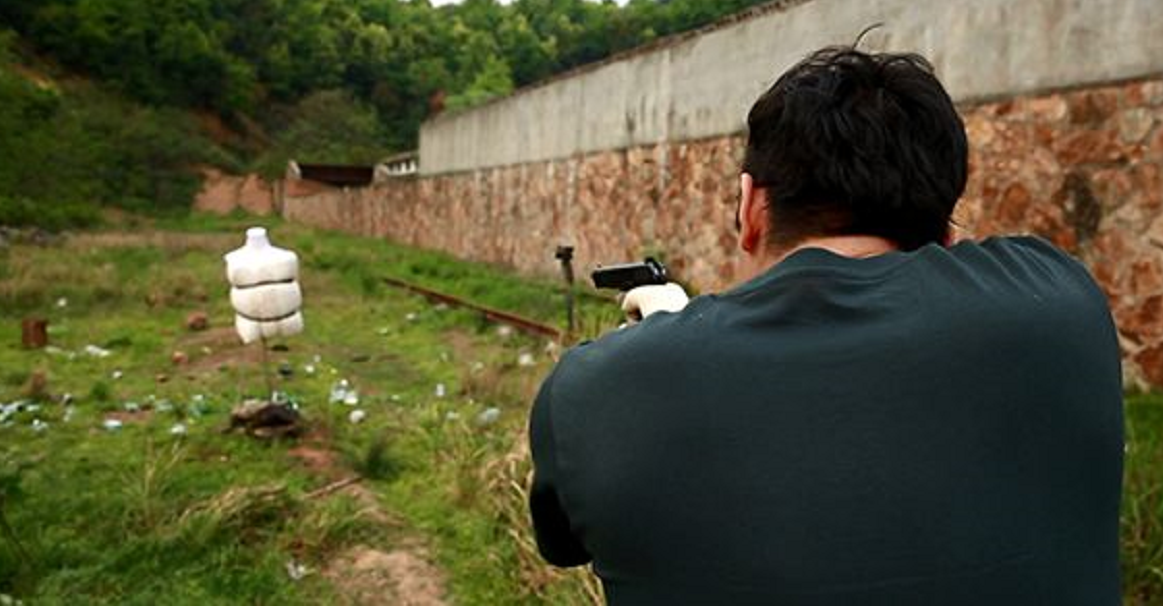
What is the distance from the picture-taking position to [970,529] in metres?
0.90

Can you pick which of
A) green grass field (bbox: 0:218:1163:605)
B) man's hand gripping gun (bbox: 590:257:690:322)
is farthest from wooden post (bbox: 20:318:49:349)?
man's hand gripping gun (bbox: 590:257:690:322)

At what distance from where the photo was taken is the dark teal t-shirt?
35.1 inches

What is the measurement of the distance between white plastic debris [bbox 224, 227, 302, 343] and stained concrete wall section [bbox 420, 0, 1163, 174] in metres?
4.10

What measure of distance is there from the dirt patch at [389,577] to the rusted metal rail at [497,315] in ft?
11.2

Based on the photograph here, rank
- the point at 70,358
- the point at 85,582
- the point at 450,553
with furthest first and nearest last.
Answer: the point at 70,358 → the point at 450,553 → the point at 85,582

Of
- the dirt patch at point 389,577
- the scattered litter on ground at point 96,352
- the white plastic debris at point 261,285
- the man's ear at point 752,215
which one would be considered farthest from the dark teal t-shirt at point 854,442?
the scattered litter on ground at point 96,352

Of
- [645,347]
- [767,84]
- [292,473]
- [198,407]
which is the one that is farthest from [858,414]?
[767,84]

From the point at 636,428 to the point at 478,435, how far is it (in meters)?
4.15

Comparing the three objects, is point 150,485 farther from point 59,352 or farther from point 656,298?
point 59,352

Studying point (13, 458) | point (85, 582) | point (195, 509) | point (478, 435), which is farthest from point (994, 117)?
point (13, 458)

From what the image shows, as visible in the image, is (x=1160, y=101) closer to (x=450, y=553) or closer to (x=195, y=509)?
(x=450, y=553)

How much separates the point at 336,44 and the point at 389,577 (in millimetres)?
48263

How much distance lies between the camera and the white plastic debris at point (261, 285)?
582 centimetres

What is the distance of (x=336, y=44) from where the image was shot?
156 ft
